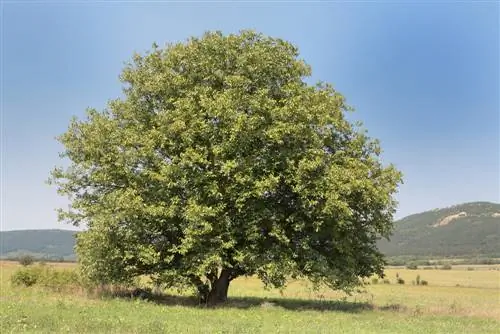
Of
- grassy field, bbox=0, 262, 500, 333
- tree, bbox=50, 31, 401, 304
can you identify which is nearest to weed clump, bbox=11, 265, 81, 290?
grassy field, bbox=0, 262, 500, 333

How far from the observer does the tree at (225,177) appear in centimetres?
2975

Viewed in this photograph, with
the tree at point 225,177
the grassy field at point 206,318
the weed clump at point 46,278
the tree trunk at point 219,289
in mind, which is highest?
the tree at point 225,177

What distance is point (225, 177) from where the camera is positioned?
101 feet

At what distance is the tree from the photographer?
29750 millimetres

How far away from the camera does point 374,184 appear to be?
32250 millimetres

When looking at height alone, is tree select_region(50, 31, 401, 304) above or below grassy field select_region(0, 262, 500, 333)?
above

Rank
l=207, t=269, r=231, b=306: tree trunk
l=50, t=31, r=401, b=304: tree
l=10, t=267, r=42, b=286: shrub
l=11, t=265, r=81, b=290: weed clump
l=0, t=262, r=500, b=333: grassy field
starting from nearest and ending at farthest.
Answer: l=0, t=262, r=500, b=333: grassy field < l=50, t=31, r=401, b=304: tree < l=207, t=269, r=231, b=306: tree trunk < l=11, t=265, r=81, b=290: weed clump < l=10, t=267, r=42, b=286: shrub

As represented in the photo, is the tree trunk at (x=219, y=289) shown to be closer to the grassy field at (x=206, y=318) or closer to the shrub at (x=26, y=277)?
the grassy field at (x=206, y=318)

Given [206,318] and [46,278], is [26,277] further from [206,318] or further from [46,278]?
[206,318]

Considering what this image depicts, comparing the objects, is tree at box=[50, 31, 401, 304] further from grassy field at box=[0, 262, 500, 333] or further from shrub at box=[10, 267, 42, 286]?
shrub at box=[10, 267, 42, 286]

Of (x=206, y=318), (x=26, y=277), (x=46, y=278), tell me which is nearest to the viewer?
(x=206, y=318)

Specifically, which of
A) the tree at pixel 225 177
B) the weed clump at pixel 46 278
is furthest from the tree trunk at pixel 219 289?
the weed clump at pixel 46 278

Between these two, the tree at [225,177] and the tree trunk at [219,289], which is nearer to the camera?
the tree at [225,177]

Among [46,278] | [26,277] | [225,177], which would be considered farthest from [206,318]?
[26,277]
